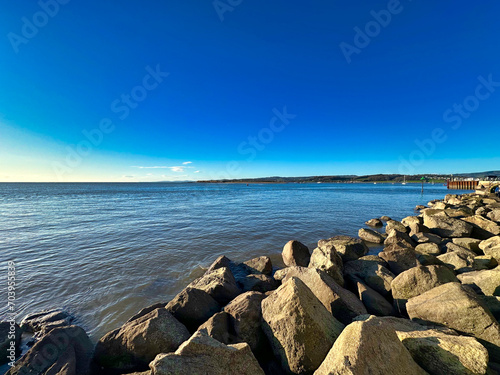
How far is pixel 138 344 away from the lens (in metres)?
3.78

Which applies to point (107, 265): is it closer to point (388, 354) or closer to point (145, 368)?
point (145, 368)

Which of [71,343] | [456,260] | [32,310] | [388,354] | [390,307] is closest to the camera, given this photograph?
[388,354]

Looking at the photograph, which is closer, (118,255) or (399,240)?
(399,240)

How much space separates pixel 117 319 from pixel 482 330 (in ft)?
25.6

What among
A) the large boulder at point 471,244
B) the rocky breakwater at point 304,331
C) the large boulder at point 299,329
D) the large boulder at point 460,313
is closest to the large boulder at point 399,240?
the large boulder at point 471,244

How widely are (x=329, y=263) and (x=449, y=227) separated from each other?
9.37 metres

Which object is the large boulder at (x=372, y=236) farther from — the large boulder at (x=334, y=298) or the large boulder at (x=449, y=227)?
the large boulder at (x=334, y=298)

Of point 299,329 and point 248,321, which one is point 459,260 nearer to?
point 299,329

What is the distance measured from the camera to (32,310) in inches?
234

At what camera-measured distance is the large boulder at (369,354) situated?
2463 millimetres

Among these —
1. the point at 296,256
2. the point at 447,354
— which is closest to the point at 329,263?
the point at 296,256

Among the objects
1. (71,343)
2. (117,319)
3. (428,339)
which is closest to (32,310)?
(117,319)

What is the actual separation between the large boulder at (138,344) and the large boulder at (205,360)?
136 cm

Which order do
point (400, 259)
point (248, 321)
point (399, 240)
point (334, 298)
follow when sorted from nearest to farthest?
point (248, 321) → point (334, 298) → point (400, 259) → point (399, 240)
